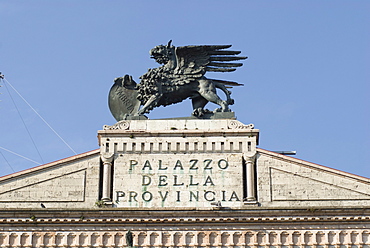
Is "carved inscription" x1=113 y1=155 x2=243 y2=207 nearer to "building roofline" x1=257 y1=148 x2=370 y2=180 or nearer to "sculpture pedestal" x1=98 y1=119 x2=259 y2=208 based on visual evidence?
"sculpture pedestal" x1=98 y1=119 x2=259 y2=208

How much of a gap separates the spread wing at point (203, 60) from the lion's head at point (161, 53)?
0.30 m

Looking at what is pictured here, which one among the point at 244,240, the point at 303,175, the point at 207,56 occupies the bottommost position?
the point at 244,240

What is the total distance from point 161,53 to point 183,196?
18.6 ft

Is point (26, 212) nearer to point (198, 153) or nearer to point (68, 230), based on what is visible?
point (68, 230)

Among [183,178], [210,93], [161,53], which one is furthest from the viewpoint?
[161,53]

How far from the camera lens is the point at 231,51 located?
130 feet

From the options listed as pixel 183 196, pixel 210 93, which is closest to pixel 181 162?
pixel 183 196

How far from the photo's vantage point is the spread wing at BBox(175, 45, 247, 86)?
128 ft

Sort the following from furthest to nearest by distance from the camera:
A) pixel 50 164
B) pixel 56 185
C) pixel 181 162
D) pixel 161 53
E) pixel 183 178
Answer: pixel 161 53 < pixel 181 162 < pixel 50 164 < pixel 183 178 < pixel 56 185

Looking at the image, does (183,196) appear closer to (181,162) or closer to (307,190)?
(181,162)

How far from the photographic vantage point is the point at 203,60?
39219 mm

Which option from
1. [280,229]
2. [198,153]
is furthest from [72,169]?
[280,229]

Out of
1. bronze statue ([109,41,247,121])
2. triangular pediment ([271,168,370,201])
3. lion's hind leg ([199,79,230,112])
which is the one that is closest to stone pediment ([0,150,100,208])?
bronze statue ([109,41,247,121])

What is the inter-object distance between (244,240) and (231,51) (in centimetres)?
759
